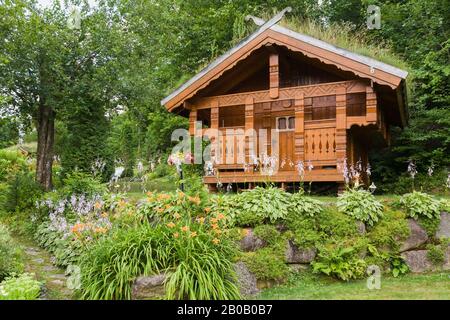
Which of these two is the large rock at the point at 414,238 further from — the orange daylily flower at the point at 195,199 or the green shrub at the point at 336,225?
the orange daylily flower at the point at 195,199

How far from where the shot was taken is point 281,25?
1285cm

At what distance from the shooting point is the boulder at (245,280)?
277 inches

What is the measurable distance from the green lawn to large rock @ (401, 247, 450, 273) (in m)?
0.23

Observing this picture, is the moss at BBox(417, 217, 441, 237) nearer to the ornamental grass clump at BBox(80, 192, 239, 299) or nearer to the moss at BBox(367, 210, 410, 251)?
the moss at BBox(367, 210, 410, 251)

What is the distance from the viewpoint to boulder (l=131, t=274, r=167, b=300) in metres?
6.34

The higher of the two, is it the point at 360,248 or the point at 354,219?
the point at 354,219

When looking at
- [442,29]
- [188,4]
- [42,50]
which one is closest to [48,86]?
[42,50]

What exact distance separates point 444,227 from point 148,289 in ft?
20.6

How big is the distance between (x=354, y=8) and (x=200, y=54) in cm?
918

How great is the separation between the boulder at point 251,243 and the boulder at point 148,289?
2.05 metres

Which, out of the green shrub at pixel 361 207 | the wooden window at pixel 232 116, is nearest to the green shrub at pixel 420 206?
the green shrub at pixel 361 207

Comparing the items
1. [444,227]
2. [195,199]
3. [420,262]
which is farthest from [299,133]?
[195,199]

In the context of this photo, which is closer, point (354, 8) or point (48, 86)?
point (48, 86)
